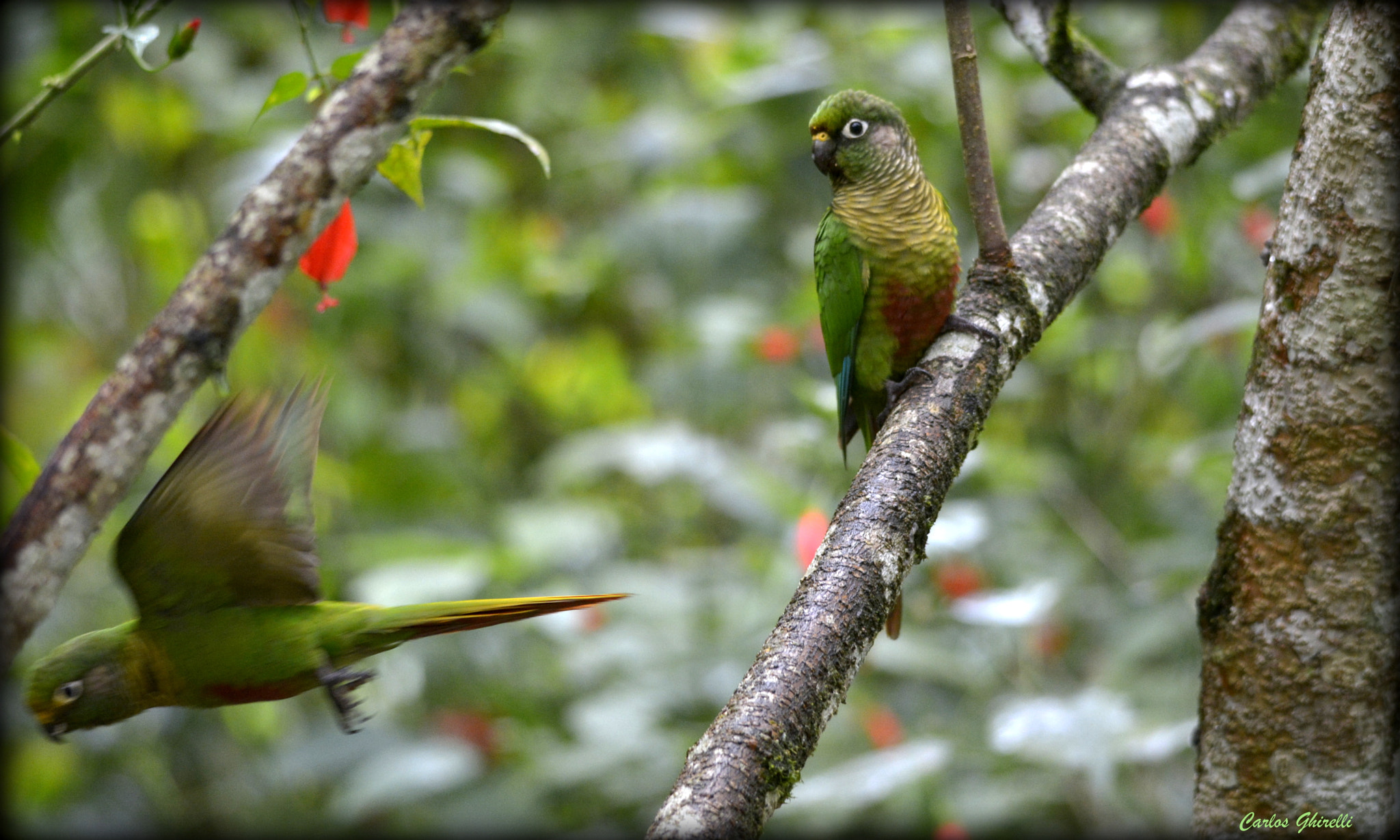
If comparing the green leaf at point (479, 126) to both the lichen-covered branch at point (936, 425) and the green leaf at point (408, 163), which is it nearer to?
the green leaf at point (408, 163)

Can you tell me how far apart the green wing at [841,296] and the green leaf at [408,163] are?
899 millimetres

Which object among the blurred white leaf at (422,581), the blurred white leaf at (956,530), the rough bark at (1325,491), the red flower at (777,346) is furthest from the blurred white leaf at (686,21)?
the rough bark at (1325,491)

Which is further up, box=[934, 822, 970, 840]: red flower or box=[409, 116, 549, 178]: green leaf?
box=[409, 116, 549, 178]: green leaf

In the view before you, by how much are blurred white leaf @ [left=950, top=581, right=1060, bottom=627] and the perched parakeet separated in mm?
495

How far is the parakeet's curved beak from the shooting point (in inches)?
79.6

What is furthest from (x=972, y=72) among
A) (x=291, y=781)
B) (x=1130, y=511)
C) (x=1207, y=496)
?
(x=291, y=781)

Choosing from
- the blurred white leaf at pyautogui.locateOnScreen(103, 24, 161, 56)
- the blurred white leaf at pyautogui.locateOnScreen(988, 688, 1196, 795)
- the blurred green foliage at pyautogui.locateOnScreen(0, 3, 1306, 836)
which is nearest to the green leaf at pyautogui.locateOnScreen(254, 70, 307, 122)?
the blurred white leaf at pyautogui.locateOnScreen(103, 24, 161, 56)

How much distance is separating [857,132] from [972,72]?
22.3 inches

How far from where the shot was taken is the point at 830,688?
1122 mm

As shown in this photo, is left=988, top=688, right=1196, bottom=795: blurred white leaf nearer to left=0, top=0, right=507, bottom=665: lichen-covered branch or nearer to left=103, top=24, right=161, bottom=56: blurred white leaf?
left=0, top=0, right=507, bottom=665: lichen-covered branch

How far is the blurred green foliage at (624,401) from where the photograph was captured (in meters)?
2.87

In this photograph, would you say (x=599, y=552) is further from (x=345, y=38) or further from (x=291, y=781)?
(x=345, y=38)

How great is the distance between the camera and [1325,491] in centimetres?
142

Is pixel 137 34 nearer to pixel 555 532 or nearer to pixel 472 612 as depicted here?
pixel 472 612
